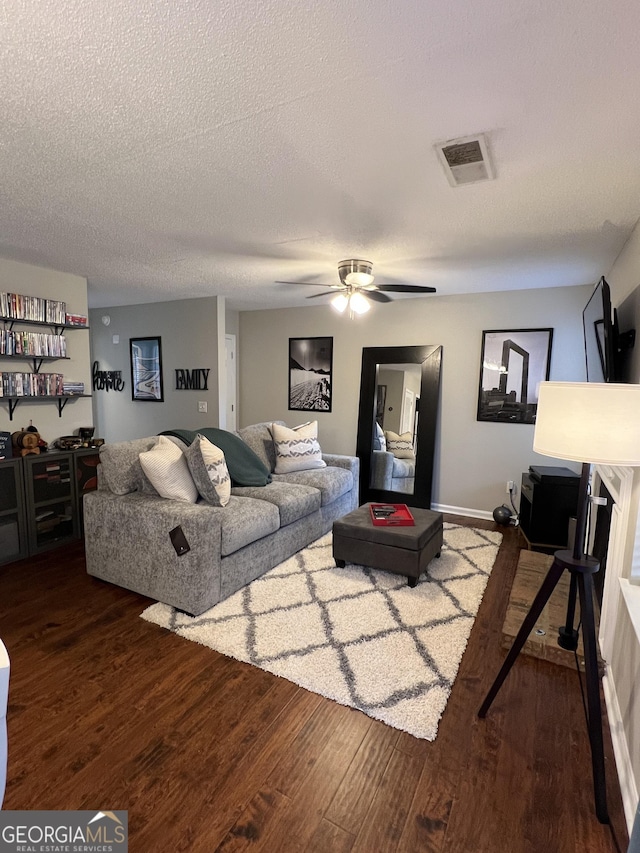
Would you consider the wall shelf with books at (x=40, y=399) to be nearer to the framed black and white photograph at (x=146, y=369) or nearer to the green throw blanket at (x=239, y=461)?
the green throw blanket at (x=239, y=461)

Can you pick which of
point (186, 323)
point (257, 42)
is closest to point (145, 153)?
point (257, 42)

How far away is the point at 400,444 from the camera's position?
15.1 feet

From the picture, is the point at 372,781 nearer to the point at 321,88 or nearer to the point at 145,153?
the point at 321,88

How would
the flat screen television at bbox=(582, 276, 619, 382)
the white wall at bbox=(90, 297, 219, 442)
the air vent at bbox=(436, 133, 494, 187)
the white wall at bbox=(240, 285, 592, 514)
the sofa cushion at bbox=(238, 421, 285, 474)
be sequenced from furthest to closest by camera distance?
the white wall at bbox=(90, 297, 219, 442) → the sofa cushion at bbox=(238, 421, 285, 474) → the white wall at bbox=(240, 285, 592, 514) → the flat screen television at bbox=(582, 276, 619, 382) → the air vent at bbox=(436, 133, 494, 187)

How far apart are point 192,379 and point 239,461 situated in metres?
1.87

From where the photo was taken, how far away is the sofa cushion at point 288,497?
308 centimetres

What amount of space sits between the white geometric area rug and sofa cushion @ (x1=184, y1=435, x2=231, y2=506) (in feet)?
2.11

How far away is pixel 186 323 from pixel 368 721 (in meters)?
4.45

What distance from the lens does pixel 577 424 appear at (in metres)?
1.45

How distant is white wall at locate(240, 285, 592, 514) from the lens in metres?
3.92

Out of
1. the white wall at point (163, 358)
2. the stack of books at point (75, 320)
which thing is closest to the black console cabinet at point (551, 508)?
the white wall at point (163, 358)

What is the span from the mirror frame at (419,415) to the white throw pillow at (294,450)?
33.4 inches

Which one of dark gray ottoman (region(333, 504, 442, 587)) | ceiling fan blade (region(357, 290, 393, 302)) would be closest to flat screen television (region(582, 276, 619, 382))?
ceiling fan blade (region(357, 290, 393, 302))

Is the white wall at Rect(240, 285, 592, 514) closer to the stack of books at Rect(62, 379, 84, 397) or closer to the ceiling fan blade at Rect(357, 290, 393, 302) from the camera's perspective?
the ceiling fan blade at Rect(357, 290, 393, 302)
